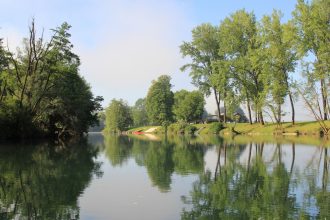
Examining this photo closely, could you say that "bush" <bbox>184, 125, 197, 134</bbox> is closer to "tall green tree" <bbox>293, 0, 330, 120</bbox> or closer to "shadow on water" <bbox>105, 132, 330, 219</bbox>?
"tall green tree" <bbox>293, 0, 330, 120</bbox>

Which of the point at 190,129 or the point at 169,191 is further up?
the point at 190,129

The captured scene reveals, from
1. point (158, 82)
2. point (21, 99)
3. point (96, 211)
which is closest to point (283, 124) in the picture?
point (21, 99)

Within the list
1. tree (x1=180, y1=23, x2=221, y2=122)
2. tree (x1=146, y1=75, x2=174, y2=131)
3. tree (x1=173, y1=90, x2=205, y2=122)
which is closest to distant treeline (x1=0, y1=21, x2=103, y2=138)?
tree (x1=180, y1=23, x2=221, y2=122)

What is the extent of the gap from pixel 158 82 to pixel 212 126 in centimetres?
5218

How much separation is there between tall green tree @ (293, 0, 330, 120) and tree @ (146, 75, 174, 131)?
65.1 meters

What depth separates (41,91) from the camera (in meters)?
53.7

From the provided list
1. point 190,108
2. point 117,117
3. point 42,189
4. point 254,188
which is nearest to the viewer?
point 254,188

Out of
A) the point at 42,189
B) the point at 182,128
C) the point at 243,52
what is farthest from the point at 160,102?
the point at 42,189

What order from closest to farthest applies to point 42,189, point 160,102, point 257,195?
1. point 257,195
2. point 42,189
3. point 160,102

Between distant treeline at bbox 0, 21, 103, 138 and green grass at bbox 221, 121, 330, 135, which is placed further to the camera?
green grass at bbox 221, 121, 330, 135

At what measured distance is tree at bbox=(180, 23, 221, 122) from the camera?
257 feet

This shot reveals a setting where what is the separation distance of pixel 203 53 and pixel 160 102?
4657 centimetres

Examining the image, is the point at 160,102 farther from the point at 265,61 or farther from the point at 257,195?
the point at 257,195

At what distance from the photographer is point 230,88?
238ft
